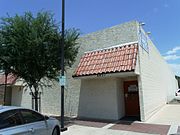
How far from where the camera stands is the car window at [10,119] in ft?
18.8

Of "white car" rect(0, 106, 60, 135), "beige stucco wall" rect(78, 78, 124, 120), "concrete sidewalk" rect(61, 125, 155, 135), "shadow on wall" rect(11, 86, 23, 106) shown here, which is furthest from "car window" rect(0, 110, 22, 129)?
"shadow on wall" rect(11, 86, 23, 106)

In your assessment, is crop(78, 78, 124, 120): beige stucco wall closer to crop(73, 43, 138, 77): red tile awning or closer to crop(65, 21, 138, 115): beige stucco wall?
crop(65, 21, 138, 115): beige stucco wall

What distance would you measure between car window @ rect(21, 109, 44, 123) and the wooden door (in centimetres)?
842

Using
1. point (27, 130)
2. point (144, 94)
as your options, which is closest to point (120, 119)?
point (144, 94)

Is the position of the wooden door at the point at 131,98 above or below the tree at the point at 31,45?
below

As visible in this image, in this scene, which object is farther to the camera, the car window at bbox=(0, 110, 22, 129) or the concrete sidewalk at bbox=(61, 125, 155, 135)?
the concrete sidewalk at bbox=(61, 125, 155, 135)

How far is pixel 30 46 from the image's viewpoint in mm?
11797

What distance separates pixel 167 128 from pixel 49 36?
7.73 m

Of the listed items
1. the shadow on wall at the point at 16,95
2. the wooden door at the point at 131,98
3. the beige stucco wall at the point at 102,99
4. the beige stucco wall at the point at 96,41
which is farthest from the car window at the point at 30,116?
the shadow on wall at the point at 16,95

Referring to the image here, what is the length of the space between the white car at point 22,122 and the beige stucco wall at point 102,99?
21.3ft

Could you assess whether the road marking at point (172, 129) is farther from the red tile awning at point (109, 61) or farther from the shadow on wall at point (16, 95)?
the shadow on wall at point (16, 95)

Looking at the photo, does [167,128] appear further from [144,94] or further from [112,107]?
[112,107]

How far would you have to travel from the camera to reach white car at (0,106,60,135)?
5.76 meters

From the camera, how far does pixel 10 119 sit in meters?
6.00
